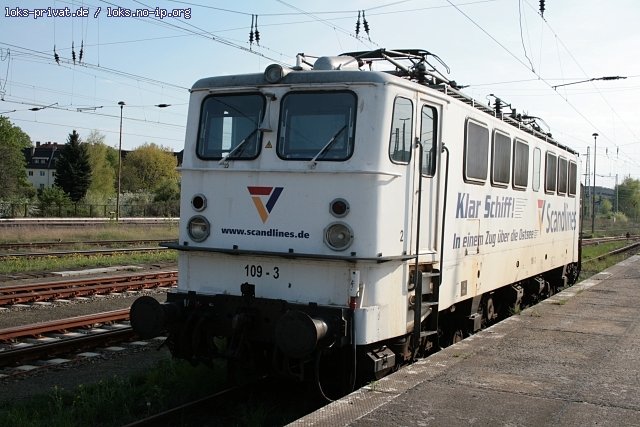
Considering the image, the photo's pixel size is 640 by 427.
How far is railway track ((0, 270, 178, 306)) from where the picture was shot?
13062 mm

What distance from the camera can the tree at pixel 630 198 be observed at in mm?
122000

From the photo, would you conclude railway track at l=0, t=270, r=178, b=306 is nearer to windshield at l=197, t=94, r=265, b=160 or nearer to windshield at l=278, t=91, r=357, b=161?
windshield at l=197, t=94, r=265, b=160

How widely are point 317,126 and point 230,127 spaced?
A: 1038mm

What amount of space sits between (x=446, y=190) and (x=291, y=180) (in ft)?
6.43

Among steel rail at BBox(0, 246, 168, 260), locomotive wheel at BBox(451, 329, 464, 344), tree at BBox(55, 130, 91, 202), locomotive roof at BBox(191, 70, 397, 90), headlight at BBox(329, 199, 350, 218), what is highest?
tree at BBox(55, 130, 91, 202)

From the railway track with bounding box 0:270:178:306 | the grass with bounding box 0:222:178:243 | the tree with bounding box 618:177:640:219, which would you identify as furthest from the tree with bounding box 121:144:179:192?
the tree with bounding box 618:177:640:219

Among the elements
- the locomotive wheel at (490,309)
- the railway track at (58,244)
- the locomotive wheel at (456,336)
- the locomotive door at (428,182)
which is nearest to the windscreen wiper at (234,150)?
the locomotive door at (428,182)

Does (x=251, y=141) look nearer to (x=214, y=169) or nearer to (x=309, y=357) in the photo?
(x=214, y=169)

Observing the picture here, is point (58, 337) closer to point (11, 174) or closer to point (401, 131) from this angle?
point (401, 131)

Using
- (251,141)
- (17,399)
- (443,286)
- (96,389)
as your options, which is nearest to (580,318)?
(443,286)

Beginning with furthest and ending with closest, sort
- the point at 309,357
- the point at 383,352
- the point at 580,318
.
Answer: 1. the point at 580,318
2. the point at 383,352
3. the point at 309,357

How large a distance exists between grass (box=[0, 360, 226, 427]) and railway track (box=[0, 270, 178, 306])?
6.07m

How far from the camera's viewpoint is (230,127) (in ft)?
24.0

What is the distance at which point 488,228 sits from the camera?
9.59 metres
